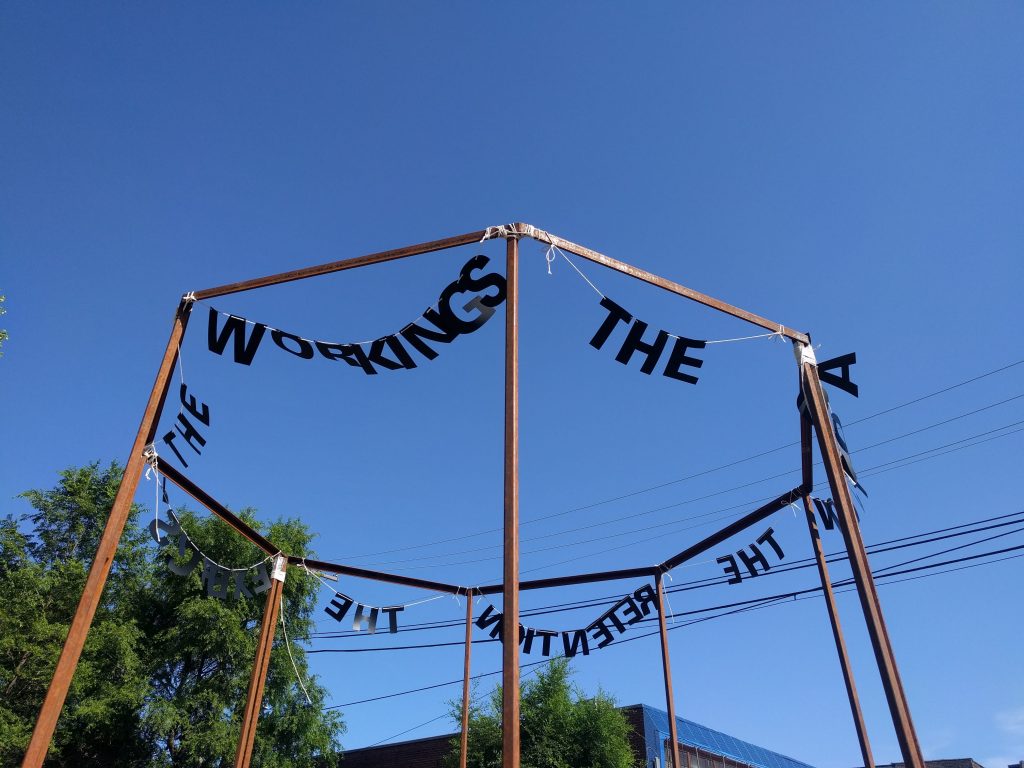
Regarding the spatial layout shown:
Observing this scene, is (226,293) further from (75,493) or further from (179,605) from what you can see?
(75,493)

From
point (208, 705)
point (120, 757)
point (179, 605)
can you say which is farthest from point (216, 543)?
point (120, 757)

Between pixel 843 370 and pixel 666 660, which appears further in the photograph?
pixel 666 660

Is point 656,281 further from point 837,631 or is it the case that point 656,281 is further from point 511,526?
point 837,631

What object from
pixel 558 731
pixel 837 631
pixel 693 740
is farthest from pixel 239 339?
pixel 693 740

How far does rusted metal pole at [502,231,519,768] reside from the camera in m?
4.10

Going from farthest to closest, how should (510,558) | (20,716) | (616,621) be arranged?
1. (20,716)
2. (616,621)
3. (510,558)

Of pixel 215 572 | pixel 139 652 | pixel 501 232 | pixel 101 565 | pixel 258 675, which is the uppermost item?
pixel 139 652

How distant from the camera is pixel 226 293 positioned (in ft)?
23.6

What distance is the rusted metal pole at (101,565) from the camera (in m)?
5.52

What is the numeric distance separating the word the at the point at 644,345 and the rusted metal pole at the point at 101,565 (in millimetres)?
3874

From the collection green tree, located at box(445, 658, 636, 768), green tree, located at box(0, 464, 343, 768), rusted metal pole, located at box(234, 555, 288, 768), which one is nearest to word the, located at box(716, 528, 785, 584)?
rusted metal pole, located at box(234, 555, 288, 768)

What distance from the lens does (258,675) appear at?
926cm

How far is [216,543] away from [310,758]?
7.50 meters

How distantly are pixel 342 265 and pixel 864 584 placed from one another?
15.7ft
